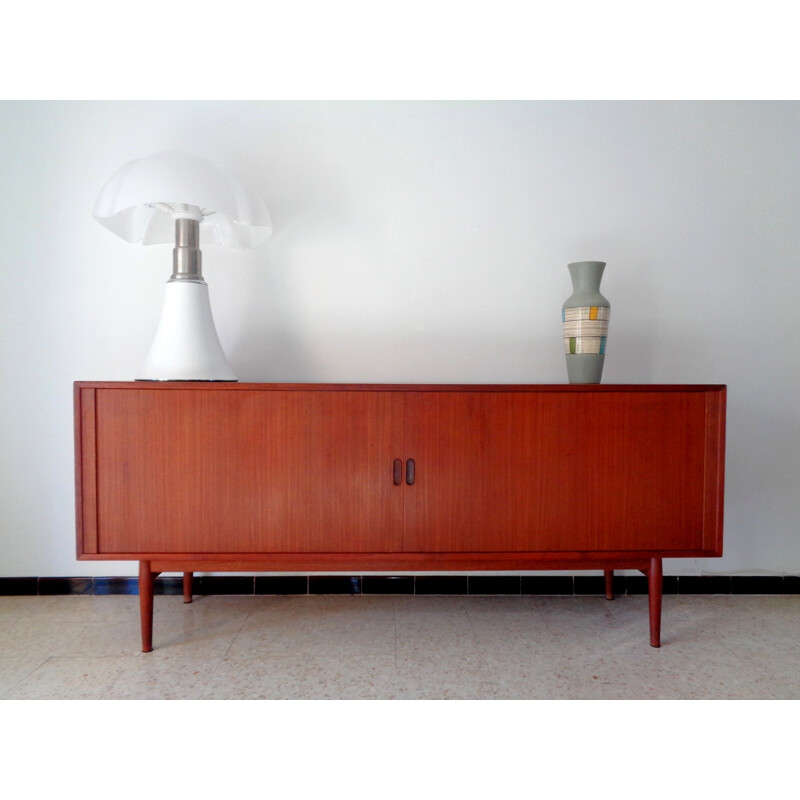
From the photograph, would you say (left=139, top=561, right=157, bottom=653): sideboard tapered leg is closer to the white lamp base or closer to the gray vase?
the white lamp base

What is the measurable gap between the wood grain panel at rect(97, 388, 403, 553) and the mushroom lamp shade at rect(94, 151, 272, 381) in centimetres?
15

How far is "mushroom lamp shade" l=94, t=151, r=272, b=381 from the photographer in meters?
1.60

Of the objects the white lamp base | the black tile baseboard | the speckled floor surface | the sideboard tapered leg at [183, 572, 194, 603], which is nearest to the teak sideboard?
the white lamp base

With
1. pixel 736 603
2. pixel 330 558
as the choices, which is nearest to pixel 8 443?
pixel 330 558

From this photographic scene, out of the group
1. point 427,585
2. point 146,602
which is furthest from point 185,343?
point 427,585

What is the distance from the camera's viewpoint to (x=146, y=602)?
5.34 feet

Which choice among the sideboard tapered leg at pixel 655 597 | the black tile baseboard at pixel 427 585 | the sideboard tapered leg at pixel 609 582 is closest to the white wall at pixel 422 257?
the black tile baseboard at pixel 427 585

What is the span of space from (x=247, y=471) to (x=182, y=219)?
36.4 inches

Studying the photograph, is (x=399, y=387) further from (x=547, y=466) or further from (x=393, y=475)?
(x=547, y=466)

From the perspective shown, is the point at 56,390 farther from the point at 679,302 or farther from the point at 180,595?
the point at 679,302

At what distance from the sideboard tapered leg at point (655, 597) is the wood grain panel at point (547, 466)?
170mm

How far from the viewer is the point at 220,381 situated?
1698 mm

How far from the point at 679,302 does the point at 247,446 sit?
185 cm

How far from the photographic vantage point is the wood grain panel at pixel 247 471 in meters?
1.58
